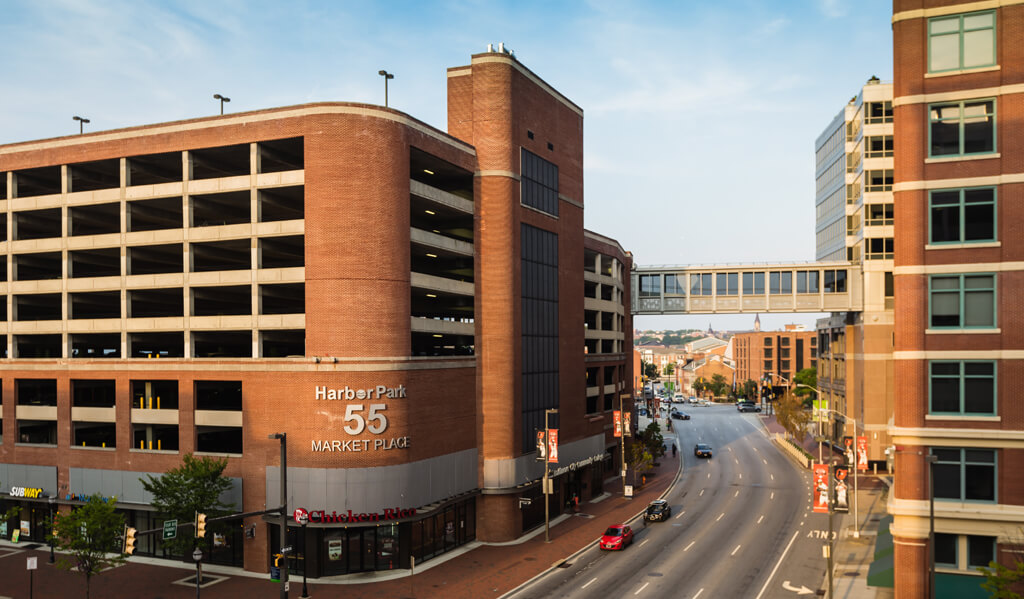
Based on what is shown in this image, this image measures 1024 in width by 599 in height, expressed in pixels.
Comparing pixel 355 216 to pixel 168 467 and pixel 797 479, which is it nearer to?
pixel 168 467

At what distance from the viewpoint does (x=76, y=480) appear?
157 ft

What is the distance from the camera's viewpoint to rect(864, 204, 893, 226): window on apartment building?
7675 centimetres

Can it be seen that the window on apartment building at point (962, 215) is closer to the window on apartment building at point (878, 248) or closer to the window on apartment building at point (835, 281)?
the window on apartment building at point (835, 281)

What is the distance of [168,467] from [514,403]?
22615 mm

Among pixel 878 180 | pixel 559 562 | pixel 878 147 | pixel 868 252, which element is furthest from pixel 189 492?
pixel 878 147

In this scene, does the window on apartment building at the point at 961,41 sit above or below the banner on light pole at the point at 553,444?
above

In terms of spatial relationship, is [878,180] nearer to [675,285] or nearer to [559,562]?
[675,285]

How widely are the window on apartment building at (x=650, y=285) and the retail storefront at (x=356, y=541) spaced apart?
45608 millimetres

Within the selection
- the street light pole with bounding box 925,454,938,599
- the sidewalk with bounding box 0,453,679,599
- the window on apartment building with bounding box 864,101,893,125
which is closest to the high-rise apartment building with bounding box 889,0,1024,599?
the street light pole with bounding box 925,454,938,599

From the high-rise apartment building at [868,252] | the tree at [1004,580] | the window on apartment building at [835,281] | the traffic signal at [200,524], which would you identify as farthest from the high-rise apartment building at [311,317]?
the high-rise apartment building at [868,252]

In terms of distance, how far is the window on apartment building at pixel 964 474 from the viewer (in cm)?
2883

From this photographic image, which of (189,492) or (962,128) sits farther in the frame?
(189,492)

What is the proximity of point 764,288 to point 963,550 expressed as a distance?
50144 mm

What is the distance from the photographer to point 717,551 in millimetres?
47156
